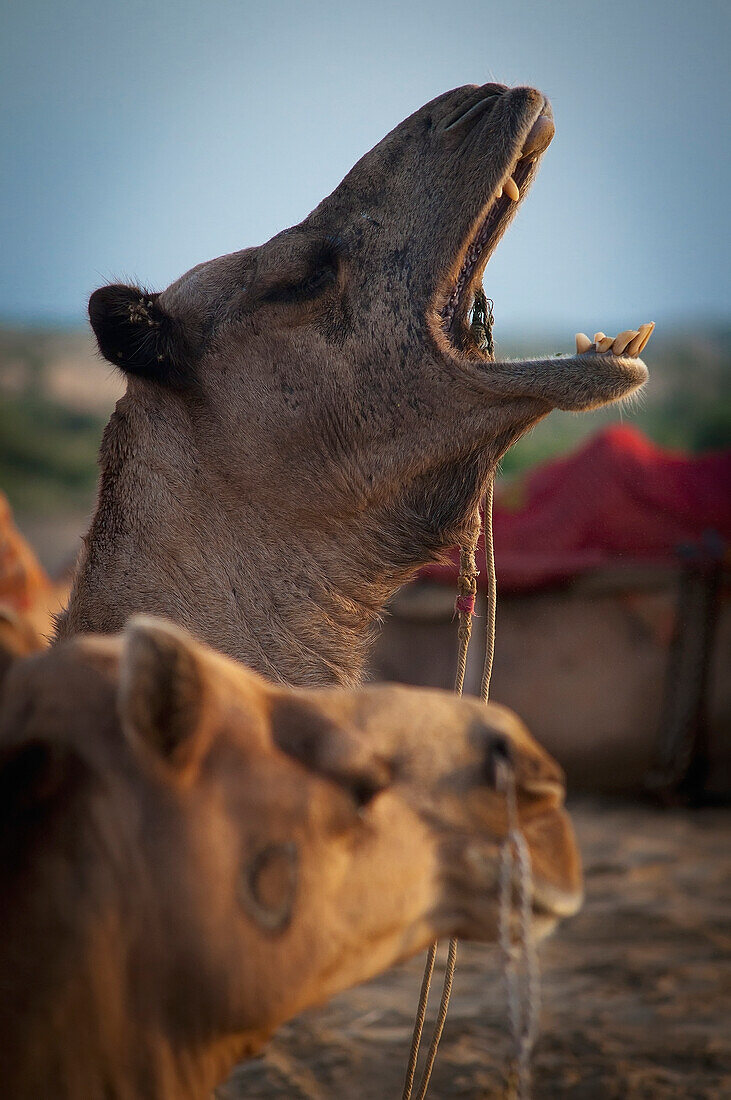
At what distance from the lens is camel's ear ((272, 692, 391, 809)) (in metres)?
1.01

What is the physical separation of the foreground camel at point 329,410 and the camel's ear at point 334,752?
1.02 metres

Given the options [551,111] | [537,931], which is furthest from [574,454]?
[537,931]

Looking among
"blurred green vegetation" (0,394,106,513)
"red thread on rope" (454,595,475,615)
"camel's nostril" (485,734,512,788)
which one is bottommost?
"camel's nostril" (485,734,512,788)

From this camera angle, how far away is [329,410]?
207cm

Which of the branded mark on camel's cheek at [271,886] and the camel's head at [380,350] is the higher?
the camel's head at [380,350]

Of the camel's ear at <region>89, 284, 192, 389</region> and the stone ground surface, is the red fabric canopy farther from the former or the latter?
the camel's ear at <region>89, 284, 192, 389</region>

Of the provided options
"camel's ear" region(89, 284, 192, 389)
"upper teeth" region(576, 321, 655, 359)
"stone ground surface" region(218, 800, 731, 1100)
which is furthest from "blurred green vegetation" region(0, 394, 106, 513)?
"upper teeth" region(576, 321, 655, 359)

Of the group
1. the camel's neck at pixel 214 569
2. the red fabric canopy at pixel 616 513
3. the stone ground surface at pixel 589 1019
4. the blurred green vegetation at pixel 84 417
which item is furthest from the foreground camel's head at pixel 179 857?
the blurred green vegetation at pixel 84 417

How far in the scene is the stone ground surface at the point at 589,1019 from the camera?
2791mm

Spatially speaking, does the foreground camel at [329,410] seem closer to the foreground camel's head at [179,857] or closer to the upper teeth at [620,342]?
the upper teeth at [620,342]

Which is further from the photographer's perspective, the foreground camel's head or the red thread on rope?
the red thread on rope

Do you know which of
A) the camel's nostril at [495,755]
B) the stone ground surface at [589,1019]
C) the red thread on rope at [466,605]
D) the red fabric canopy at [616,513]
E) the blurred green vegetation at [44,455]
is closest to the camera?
the camel's nostril at [495,755]

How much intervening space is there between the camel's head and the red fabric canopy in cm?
357

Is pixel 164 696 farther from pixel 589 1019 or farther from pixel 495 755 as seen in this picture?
pixel 589 1019
